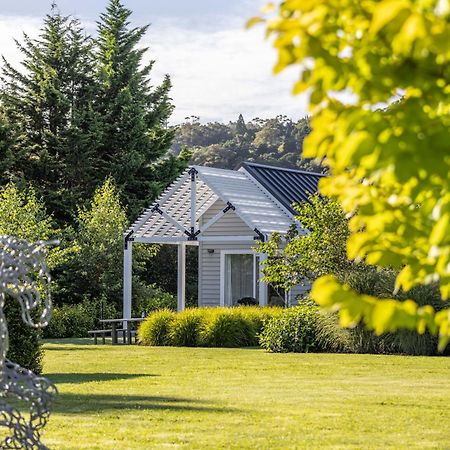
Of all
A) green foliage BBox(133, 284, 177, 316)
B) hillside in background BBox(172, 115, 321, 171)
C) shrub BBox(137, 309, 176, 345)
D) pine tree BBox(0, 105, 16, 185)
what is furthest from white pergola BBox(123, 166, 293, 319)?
hillside in background BBox(172, 115, 321, 171)

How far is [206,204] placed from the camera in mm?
30109

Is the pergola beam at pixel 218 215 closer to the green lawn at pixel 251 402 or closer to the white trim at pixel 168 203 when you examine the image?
the white trim at pixel 168 203

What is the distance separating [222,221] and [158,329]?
7.78 meters

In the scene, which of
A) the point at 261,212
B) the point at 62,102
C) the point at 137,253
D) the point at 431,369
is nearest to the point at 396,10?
the point at 431,369

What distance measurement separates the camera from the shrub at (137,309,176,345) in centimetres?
2188

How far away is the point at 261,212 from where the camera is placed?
2675 cm

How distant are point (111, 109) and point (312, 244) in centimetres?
2131

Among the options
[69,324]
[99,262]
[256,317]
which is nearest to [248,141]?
[99,262]

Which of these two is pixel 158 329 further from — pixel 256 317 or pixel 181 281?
pixel 181 281

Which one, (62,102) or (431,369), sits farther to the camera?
(62,102)

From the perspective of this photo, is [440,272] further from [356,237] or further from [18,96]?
[18,96]

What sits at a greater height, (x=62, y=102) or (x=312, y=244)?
(x=62, y=102)

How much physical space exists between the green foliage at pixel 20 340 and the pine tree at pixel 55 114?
23476 millimetres

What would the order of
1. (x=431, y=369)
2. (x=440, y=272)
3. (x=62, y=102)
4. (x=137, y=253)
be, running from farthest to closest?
(x=62, y=102)
(x=137, y=253)
(x=431, y=369)
(x=440, y=272)
